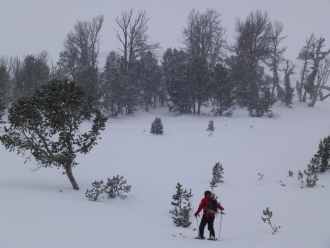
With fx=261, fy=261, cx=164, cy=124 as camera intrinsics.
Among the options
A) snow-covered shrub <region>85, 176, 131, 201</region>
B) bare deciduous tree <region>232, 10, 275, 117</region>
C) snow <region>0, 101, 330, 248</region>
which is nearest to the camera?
snow <region>0, 101, 330, 248</region>

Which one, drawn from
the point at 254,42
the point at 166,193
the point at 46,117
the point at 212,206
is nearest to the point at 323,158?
the point at 166,193

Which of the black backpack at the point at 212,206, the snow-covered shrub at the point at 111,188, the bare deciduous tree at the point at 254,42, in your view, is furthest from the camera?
the bare deciduous tree at the point at 254,42

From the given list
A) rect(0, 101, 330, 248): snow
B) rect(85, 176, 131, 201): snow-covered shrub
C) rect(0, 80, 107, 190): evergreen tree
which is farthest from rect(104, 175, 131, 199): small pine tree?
rect(0, 80, 107, 190): evergreen tree

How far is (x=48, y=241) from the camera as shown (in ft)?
15.4

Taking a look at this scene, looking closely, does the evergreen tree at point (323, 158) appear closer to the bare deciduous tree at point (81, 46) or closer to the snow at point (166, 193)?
the snow at point (166, 193)

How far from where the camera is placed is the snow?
18.3ft

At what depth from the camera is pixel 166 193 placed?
10742 mm

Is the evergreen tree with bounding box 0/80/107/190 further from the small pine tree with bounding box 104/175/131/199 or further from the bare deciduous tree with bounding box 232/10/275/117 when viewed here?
the bare deciduous tree with bounding box 232/10/275/117

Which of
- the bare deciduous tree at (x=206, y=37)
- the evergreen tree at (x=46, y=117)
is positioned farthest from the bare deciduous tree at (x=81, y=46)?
the evergreen tree at (x=46, y=117)

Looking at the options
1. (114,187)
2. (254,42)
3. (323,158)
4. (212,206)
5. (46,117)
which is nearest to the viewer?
(212,206)

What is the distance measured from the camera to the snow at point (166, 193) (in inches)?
220

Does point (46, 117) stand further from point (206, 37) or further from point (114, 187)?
point (206, 37)

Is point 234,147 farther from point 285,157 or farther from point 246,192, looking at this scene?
point 246,192

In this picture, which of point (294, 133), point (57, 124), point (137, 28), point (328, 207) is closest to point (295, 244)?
point (328, 207)
